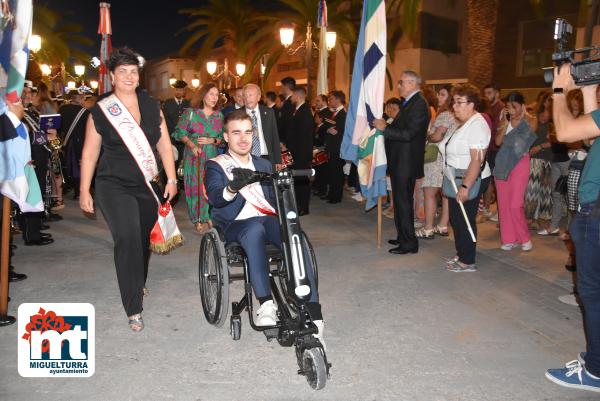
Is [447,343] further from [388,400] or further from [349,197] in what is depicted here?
[349,197]

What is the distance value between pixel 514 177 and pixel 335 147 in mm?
4197

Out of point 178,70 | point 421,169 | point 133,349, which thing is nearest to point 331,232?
point 421,169

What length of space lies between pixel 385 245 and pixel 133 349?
12.1 feet

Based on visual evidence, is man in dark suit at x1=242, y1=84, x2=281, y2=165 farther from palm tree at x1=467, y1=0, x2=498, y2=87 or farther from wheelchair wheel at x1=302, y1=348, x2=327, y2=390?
palm tree at x1=467, y1=0, x2=498, y2=87

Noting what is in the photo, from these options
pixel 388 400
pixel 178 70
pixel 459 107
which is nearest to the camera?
pixel 388 400

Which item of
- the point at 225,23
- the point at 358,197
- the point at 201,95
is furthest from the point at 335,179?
the point at 225,23

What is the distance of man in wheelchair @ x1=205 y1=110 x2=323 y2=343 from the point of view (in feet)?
11.4

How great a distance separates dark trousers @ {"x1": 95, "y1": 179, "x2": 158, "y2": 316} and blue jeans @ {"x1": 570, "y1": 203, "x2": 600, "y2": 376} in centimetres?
284

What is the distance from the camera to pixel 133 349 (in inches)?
143

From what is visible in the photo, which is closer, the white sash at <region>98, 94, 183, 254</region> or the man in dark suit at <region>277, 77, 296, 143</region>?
the white sash at <region>98, 94, 183, 254</region>

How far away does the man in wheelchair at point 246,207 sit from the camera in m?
3.47

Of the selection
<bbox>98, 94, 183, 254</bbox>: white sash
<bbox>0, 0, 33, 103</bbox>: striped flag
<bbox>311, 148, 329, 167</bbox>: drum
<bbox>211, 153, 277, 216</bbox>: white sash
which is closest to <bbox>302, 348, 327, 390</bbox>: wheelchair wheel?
<bbox>211, 153, 277, 216</bbox>: white sash

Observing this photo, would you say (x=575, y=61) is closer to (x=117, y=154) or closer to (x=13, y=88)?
(x=117, y=154)

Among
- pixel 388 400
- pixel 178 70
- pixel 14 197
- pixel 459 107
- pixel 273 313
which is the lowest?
pixel 388 400
